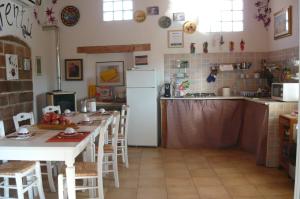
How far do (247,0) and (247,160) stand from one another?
278cm

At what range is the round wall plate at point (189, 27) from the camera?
5.33m

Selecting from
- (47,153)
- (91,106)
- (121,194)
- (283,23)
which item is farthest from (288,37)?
(47,153)

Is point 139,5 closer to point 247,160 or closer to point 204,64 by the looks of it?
point 204,64

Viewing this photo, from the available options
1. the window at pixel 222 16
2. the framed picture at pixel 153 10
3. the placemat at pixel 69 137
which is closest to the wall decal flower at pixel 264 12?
the window at pixel 222 16

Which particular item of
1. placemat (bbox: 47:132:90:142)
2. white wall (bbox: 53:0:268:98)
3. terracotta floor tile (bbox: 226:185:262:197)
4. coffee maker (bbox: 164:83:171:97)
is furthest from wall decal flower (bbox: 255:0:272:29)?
placemat (bbox: 47:132:90:142)

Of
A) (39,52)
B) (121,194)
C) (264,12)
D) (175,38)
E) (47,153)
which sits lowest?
(121,194)

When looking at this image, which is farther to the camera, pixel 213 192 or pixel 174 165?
pixel 174 165

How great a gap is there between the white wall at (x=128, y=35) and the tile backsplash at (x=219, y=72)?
0.11 meters

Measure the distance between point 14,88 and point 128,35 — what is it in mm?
2176

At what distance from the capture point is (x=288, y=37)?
4.39 metres

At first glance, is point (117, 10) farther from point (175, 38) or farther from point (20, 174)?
point (20, 174)

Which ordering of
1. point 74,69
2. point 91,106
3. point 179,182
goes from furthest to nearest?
point 74,69
point 91,106
point 179,182

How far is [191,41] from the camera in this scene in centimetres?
538

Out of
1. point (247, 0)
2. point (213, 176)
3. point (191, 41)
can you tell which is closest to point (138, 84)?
point (191, 41)
